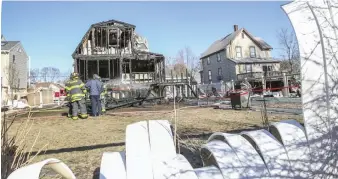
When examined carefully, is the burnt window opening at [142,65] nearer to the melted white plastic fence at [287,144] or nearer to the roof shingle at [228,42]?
the roof shingle at [228,42]

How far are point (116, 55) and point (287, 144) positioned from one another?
89.4 ft

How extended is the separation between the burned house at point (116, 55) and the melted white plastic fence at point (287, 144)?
2582cm

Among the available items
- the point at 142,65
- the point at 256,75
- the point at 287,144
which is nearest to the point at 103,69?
the point at 142,65

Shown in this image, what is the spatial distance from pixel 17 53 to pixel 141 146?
159 feet

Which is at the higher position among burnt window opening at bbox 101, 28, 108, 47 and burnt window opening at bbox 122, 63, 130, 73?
burnt window opening at bbox 101, 28, 108, 47

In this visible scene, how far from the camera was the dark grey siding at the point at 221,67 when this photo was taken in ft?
146

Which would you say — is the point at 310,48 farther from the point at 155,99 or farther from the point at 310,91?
the point at 155,99

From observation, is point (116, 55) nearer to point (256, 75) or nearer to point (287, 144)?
point (256, 75)

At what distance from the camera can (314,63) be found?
9.78 ft

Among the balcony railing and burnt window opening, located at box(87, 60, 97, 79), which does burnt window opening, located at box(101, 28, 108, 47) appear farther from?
the balcony railing

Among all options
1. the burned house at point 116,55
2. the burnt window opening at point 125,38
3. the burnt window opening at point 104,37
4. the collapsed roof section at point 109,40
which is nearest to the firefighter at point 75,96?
the burned house at point 116,55

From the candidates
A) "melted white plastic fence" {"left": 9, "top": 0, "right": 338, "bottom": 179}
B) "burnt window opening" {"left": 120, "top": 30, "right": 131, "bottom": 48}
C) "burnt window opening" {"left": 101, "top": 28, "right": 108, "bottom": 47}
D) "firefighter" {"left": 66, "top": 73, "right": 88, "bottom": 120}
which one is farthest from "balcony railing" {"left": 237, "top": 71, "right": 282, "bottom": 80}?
"melted white plastic fence" {"left": 9, "top": 0, "right": 338, "bottom": 179}

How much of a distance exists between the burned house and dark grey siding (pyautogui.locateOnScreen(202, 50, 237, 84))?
16.9 meters

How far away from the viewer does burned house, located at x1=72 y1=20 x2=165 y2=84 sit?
29.3m
